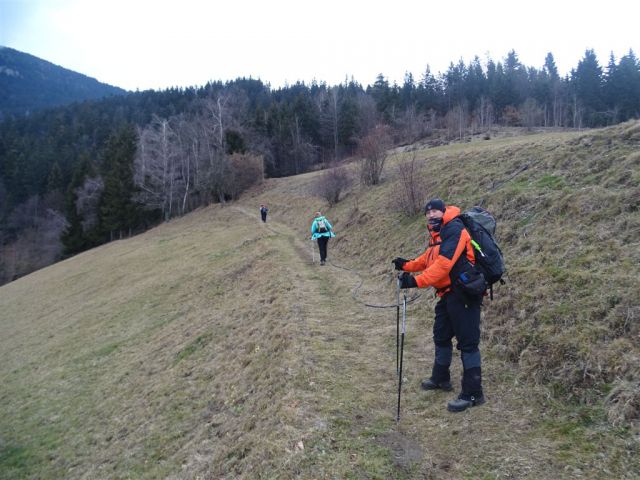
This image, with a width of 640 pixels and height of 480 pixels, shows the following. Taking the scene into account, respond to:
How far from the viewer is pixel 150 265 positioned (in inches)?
1021

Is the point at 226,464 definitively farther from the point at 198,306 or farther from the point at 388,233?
the point at 388,233

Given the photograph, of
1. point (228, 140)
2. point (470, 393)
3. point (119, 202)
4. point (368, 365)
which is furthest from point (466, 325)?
point (119, 202)

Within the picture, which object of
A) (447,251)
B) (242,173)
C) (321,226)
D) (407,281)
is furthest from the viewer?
(242,173)

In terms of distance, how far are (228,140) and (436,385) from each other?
5432 cm

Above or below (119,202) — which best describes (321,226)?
below

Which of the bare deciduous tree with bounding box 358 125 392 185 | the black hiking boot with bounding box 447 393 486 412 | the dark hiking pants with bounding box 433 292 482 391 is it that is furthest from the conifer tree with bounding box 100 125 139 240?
the black hiking boot with bounding box 447 393 486 412

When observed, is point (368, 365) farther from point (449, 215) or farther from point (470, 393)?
point (449, 215)

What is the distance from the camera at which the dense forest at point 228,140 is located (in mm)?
53500

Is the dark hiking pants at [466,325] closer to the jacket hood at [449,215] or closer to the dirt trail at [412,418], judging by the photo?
the dirt trail at [412,418]

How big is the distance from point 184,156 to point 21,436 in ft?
162

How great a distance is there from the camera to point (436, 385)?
18.6 ft

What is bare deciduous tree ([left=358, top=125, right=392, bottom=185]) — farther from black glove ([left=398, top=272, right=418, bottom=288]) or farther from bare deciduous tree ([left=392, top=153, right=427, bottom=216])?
black glove ([left=398, top=272, right=418, bottom=288])

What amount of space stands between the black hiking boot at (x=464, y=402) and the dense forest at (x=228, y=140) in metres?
32.6

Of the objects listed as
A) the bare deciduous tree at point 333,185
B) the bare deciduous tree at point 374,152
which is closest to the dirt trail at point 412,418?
the bare deciduous tree at point 374,152
